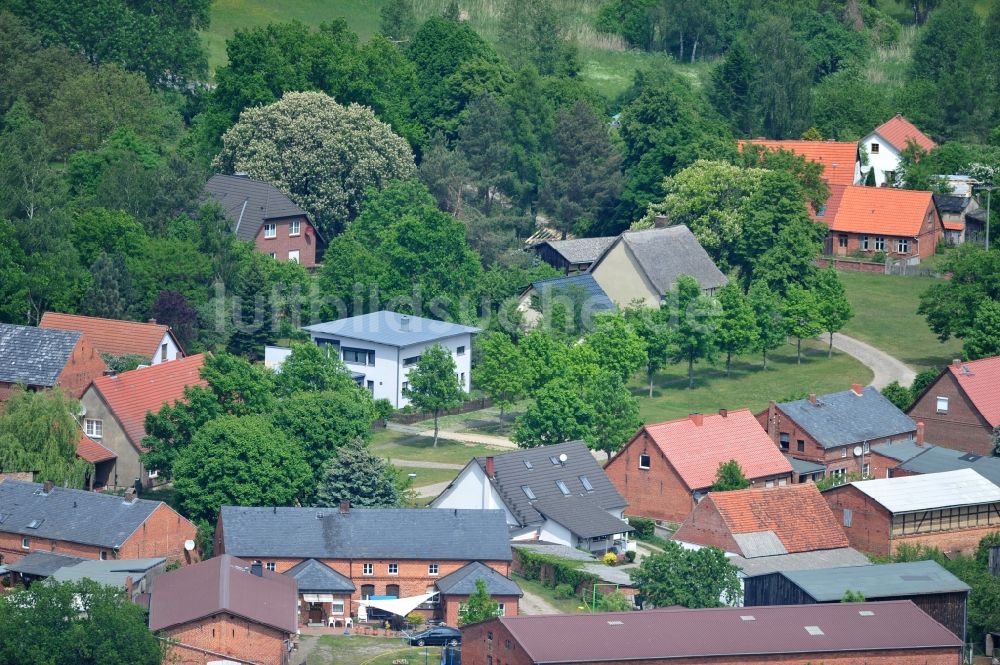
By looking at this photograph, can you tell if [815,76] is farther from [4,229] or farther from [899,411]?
[4,229]

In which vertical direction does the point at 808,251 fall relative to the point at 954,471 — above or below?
above

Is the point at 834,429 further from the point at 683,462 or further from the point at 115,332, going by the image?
the point at 115,332

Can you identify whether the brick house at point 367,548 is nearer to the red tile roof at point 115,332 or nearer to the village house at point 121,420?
the village house at point 121,420

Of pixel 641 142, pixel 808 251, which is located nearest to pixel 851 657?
pixel 808 251

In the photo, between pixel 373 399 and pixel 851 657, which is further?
pixel 373 399

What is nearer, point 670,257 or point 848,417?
point 848,417

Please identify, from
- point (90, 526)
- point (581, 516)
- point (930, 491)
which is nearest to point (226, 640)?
point (90, 526)

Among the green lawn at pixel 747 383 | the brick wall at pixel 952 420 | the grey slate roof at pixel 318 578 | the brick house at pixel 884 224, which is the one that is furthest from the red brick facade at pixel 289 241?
the grey slate roof at pixel 318 578
